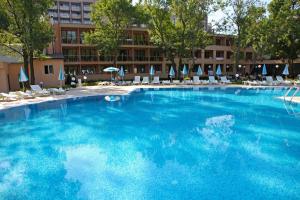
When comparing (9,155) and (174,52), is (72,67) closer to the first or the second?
(174,52)

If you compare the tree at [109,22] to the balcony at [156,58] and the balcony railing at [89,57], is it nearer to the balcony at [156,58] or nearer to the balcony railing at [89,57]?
the balcony railing at [89,57]

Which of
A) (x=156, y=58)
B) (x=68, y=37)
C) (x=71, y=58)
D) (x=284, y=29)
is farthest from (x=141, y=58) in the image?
(x=284, y=29)

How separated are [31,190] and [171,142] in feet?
18.5

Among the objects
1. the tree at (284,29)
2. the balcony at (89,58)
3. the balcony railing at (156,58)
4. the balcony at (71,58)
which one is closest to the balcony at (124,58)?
the balcony at (89,58)

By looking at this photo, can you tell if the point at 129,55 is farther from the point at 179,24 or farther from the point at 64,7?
the point at 64,7

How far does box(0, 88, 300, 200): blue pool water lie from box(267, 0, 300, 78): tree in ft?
74.8

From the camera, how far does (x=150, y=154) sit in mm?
9836

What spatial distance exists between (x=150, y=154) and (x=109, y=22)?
2913 cm

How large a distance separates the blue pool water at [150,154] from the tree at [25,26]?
8.92 m

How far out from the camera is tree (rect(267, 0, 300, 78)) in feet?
120

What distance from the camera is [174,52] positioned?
3931 cm

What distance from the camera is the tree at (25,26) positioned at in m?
24.1

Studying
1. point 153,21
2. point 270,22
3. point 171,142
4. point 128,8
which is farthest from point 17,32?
point 270,22

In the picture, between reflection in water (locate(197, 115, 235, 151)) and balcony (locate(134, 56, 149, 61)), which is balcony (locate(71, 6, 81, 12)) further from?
reflection in water (locate(197, 115, 235, 151))
